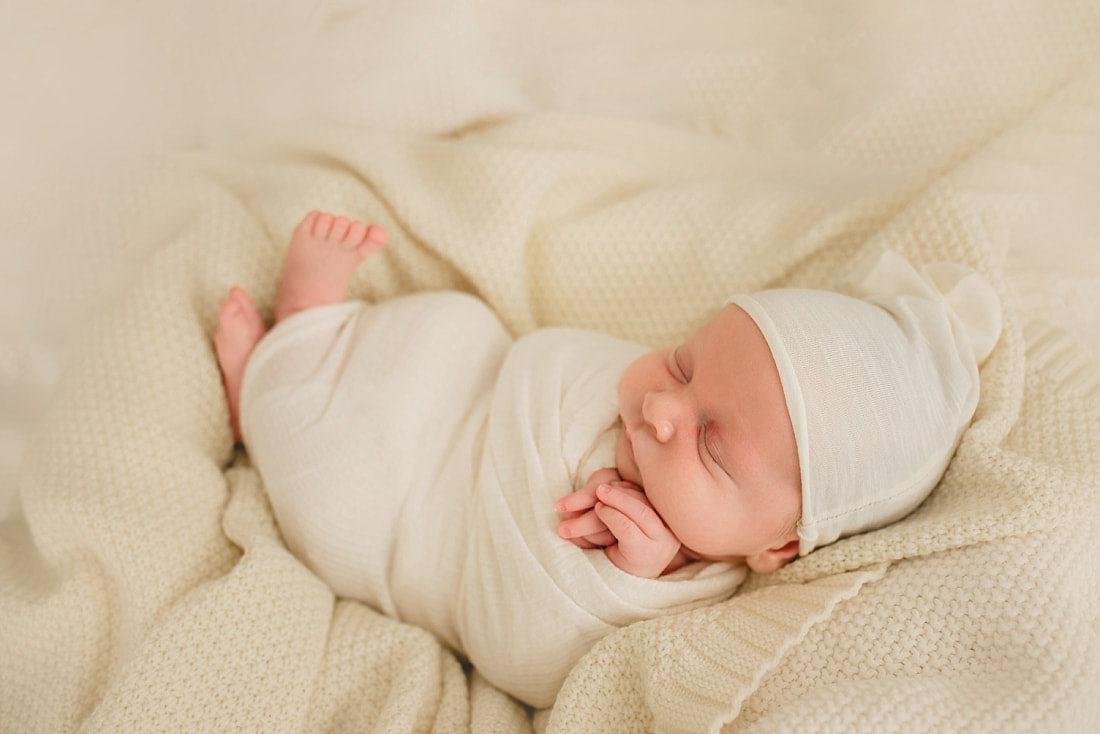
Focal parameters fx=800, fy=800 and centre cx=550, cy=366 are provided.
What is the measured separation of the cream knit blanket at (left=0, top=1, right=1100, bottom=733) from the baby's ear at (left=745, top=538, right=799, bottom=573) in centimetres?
3

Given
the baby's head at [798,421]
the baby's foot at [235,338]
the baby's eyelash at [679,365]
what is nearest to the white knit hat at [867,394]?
the baby's head at [798,421]

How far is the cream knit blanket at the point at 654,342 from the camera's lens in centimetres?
99

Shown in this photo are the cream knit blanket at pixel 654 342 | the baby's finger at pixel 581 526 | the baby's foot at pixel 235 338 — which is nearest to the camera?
the cream knit blanket at pixel 654 342

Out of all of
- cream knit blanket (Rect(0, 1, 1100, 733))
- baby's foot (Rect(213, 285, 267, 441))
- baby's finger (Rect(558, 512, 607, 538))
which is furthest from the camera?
baby's foot (Rect(213, 285, 267, 441))

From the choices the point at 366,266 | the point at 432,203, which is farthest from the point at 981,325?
the point at 366,266

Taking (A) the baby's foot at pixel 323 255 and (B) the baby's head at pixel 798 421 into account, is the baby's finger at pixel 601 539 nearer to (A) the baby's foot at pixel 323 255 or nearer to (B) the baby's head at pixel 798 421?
(B) the baby's head at pixel 798 421

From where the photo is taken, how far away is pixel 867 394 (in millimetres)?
1033

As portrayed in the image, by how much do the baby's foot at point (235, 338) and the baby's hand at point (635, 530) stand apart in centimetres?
65

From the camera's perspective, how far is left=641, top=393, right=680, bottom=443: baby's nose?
1034 mm

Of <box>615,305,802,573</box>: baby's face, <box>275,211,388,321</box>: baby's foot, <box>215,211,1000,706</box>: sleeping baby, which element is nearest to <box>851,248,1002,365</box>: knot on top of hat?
<box>215,211,1000,706</box>: sleeping baby

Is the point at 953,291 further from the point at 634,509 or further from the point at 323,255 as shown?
the point at 323,255

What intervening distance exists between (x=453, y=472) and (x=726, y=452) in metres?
0.45

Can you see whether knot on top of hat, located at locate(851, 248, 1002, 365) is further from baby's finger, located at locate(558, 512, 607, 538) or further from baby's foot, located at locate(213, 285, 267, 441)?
baby's foot, located at locate(213, 285, 267, 441)

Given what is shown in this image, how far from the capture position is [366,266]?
4.90 ft
